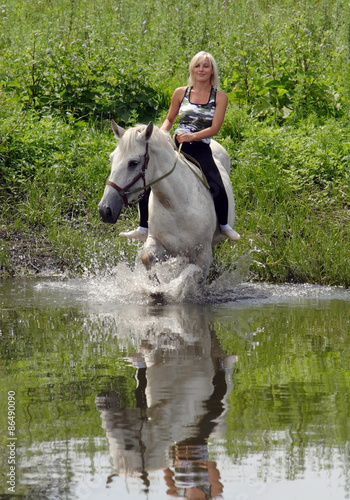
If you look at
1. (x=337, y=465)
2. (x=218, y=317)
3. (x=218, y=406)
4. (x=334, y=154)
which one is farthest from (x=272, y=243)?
(x=337, y=465)

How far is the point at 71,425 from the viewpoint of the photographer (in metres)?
3.45

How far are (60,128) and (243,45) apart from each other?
162 inches

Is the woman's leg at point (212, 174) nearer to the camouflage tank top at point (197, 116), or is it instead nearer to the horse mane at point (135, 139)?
the camouflage tank top at point (197, 116)

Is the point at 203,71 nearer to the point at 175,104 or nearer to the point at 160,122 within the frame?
the point at 175,104

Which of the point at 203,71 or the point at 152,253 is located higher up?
the point at 203,71

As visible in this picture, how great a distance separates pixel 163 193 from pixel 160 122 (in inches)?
199

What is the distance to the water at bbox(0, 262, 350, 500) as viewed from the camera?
2906 millimetres

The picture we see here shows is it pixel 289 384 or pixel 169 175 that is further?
pixel 169 175

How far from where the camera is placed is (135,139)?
6539 mm

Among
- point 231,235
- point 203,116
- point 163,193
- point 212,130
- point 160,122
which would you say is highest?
point 160,122

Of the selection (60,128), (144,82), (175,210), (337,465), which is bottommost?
(337,465)

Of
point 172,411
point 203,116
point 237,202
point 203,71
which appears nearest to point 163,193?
point 203,116

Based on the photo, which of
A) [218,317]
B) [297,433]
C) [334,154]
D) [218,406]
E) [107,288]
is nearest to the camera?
[297,433]

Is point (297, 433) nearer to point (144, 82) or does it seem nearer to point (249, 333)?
point (249, 333)
